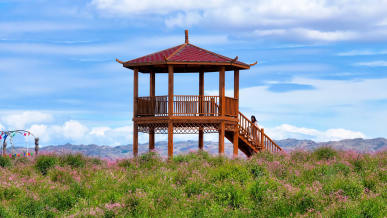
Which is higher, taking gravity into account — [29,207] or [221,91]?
[221,91]

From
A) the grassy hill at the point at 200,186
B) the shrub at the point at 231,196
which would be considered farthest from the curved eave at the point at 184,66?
the shrub at the point at 231,196

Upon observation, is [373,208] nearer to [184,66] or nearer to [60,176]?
[60,176]

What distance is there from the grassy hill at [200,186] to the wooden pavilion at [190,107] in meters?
4.42

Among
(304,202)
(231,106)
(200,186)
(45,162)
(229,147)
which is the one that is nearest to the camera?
(304,202)

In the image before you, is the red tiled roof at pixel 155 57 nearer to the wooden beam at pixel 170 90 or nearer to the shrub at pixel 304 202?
the wooden beam at pixel 170 90

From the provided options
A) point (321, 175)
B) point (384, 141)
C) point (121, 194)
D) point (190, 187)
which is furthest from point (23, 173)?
point (384, 141)

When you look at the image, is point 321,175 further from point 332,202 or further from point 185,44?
point 185,44

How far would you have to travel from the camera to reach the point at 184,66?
1204 inches

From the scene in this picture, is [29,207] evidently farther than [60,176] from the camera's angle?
No

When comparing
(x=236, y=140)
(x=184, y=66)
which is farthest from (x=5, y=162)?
(x=236, y=140)

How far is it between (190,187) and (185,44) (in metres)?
14.3

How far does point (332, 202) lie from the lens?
1540cm

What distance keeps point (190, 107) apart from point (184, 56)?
2624mm

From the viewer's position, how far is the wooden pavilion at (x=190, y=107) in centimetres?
2820
